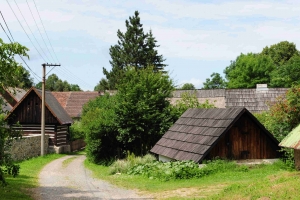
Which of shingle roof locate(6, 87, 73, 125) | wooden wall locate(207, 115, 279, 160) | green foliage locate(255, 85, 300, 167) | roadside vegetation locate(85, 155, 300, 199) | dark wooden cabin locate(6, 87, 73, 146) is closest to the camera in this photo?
roadside vegetation locate(85, 155, 300, 199)

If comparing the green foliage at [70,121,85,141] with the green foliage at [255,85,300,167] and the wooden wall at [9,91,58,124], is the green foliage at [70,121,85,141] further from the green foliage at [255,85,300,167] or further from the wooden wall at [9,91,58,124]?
the green foliage at [255,85,300,167]

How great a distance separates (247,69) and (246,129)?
4547 cm

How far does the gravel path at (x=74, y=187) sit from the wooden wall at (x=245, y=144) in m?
5.93

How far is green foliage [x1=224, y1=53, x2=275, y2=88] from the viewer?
215ft

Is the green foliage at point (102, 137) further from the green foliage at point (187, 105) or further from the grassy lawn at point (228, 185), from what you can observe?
the grassy lawn at point (228, 185)

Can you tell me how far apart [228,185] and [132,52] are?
164ft

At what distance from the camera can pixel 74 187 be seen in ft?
64.0

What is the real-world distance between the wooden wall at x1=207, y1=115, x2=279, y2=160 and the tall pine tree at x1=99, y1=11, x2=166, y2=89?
42.7 meters

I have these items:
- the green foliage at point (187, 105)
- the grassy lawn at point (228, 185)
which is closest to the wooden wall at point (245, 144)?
the grassy lawn at point (228, 185)

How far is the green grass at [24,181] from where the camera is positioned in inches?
646

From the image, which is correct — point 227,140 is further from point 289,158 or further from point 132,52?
point 132,52

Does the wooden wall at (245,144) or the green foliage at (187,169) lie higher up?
the wooden wall at (245,144)

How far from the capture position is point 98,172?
26.0m

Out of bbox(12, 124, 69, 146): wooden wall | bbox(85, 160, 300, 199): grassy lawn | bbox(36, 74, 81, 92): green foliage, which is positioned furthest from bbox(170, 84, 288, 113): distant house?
bbox(36, 74, 81, 92): green foliage
